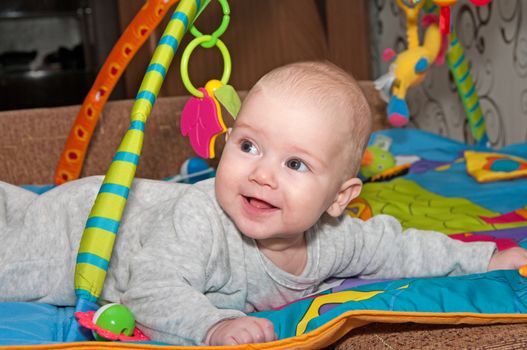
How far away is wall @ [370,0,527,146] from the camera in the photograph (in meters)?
1.85

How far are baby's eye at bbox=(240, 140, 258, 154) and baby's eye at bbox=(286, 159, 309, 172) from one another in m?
0.04

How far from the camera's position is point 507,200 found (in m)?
1.30

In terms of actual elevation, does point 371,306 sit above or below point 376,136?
above

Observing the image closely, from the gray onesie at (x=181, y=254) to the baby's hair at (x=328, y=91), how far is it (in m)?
0.16

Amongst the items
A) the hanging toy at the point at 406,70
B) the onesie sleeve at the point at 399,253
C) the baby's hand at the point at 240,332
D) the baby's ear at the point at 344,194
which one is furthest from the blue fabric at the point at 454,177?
the baby's hand at the point at 240,332

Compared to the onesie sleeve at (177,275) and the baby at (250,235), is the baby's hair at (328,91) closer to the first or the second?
the baby at (250,235)

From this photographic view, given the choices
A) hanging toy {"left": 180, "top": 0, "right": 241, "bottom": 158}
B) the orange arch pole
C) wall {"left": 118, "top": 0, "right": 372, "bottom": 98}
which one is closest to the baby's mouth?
hanging toy {"left": 180, "top": 0, "right": 241, "bottom": 158}

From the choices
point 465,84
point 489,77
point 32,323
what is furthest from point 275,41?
point 32,323

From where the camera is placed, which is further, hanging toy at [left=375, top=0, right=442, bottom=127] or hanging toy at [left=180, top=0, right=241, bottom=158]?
hanging toy at [left=375, top=0, right=442, bottom=127]

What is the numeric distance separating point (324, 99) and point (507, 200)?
63cm

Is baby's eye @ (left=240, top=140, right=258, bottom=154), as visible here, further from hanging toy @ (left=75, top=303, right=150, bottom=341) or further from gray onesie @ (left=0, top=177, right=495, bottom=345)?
hanging toy @ (left=75, top=303, right=150, bottom=341)

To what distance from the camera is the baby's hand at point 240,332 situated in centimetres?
67

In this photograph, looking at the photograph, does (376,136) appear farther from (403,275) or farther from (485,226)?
(403,275)

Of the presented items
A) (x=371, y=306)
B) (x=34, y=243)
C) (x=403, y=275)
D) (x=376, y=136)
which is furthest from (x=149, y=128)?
(x=371, y=306)
